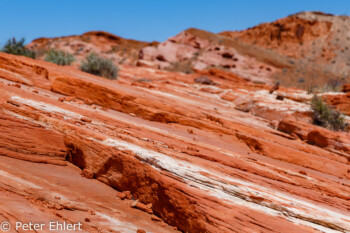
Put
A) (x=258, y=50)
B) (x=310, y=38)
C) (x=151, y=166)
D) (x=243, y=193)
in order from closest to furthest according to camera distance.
Answer: (x=243, y=193) < (x=151, y=166) < (x=258, y=50) < (x=310, y=38)

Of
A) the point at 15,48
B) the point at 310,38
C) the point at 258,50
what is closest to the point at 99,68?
the point at 15,48

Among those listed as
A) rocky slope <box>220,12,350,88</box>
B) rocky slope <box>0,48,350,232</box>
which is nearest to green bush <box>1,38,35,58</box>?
rocky slope <box>0,48,350,232</box>

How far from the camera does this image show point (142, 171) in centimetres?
388

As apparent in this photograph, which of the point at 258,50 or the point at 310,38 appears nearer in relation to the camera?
the point at 258,50

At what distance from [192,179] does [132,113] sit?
3.31 meters

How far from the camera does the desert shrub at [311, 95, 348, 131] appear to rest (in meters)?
8.55

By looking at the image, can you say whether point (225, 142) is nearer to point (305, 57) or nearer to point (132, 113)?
point (132, 113)

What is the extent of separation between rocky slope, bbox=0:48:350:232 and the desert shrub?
2.01m

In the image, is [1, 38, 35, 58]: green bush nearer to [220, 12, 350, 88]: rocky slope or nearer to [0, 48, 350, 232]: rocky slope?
[0, 48, 350, 232]: rocky slope

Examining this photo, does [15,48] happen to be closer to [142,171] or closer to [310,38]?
[142,171]

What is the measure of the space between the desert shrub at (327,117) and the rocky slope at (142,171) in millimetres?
2010

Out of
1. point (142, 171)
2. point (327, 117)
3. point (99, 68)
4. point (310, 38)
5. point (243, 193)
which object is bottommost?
point (142, 171)

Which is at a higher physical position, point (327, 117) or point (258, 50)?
point (258, 50)

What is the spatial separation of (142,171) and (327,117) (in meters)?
7.15
